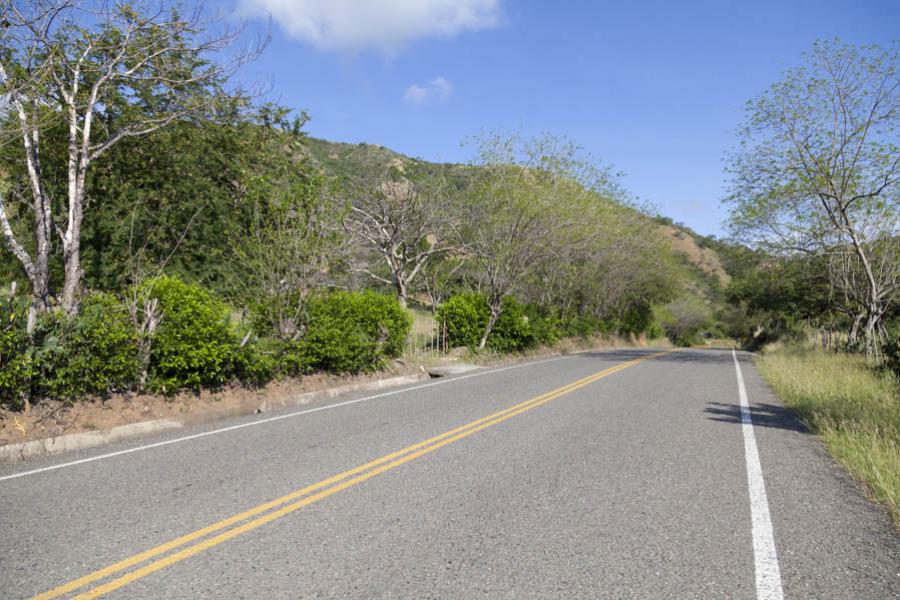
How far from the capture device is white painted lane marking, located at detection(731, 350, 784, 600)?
3.62m

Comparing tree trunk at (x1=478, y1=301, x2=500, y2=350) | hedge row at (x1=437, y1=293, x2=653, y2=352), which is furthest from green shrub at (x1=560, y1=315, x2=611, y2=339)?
tree trunk at (x1=478, y1=301, x2=500, y2=350)

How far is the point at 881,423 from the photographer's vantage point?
824 centimetres

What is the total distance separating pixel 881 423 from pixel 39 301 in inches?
516

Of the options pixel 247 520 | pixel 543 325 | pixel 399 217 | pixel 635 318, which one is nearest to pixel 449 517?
pixel 247 520

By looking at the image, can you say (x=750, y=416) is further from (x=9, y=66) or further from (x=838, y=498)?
(x=9, y=66)

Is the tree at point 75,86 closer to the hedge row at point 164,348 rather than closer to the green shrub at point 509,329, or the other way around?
the hedge row at point 164,348

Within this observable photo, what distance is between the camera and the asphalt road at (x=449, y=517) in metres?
3.69

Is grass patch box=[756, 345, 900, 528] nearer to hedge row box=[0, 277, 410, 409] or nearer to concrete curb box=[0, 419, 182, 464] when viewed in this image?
concrete curb box=[0, 419, 182, 464]

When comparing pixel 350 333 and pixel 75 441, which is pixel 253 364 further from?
pixel 75 441

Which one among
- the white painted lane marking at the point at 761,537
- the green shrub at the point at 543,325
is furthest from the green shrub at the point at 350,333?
the green shrub at the point at 543,325

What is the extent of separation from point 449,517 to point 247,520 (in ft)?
5.11

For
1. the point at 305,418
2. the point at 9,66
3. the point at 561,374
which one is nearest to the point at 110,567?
the point at 305,418

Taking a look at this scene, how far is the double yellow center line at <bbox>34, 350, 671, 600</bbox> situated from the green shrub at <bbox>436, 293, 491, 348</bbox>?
13.2 metres

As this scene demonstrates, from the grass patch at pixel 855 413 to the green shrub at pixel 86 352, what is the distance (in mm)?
9118
